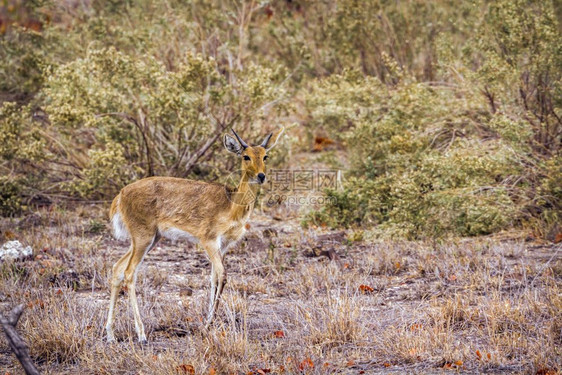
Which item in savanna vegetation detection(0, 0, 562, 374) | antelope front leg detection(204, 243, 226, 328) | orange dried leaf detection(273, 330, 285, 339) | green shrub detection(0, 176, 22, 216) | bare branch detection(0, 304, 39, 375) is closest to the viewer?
bare branch detection(0, 304, 39, 375)

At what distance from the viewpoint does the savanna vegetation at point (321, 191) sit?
222 inches

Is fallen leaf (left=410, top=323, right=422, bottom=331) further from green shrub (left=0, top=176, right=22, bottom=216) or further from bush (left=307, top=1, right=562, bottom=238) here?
green shrub (left=0, top=176, right=22, bottom=216)

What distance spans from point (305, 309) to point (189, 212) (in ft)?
5.42

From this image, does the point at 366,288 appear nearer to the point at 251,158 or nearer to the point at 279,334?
the point at 279,334

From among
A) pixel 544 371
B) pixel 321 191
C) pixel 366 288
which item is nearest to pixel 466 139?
pixel 321 191

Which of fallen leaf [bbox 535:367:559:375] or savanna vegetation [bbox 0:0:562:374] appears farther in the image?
savanna vegetation [bbox 0:0:562:374]

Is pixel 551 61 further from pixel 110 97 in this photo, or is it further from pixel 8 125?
pixel 8 125

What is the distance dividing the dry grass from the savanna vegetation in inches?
1.1

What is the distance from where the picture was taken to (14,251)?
8641 mm

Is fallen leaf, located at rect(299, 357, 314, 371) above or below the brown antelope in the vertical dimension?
below

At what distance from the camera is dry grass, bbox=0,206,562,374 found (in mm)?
5270

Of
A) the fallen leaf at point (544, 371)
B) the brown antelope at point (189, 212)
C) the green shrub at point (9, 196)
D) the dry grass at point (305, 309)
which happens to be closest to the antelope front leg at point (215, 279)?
the brown antelope at point (189, 212)

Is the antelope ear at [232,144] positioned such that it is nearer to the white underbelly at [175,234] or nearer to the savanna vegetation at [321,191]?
the white underbelly at [175,234]

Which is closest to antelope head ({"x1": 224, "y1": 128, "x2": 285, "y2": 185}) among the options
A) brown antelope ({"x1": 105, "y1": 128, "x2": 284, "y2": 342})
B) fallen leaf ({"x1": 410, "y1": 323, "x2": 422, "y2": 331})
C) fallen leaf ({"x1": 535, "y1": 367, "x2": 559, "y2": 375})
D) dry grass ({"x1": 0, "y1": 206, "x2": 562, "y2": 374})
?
brown antelope ({"x1": 105, "y1": 128, "x2": 284, "y2": 342})
